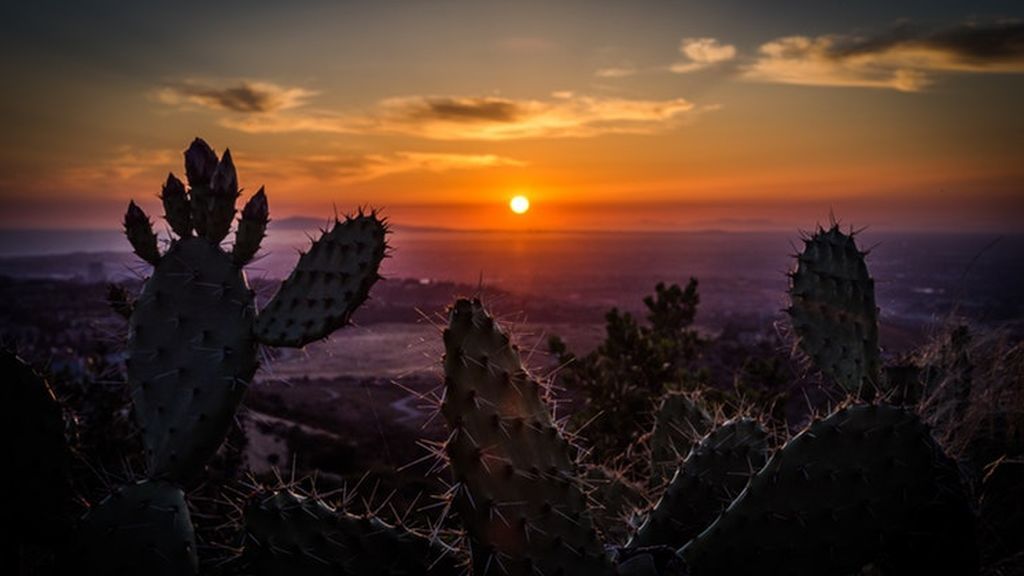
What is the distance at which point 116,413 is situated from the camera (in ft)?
21.4

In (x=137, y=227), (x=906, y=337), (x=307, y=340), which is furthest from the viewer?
(x=906, y=337)

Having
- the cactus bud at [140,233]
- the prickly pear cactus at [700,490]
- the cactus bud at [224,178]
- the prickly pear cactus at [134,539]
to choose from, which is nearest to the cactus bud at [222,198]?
the cactus bud at [224,178]

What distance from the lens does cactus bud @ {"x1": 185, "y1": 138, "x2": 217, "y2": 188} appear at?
2.99m

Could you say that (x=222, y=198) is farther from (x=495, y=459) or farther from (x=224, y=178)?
(x=495, y=459)

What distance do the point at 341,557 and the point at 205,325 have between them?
1.22 meters

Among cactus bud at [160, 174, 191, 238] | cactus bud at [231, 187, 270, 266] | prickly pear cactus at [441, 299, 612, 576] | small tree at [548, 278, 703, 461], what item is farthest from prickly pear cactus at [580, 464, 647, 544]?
small tree at [548, 278, 703, 461]

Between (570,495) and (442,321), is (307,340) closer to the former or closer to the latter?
(442,321)

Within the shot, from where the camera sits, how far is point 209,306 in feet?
9.56

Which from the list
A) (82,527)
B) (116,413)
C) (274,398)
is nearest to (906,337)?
(82,527)

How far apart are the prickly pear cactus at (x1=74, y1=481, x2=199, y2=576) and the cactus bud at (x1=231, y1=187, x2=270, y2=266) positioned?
1053 millimetres

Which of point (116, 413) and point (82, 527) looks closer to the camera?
point (82, 527)

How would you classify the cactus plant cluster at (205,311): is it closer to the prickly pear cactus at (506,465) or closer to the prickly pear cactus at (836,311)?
the prickly pear cactus at (506,465)

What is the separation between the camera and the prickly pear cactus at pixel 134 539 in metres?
2.33

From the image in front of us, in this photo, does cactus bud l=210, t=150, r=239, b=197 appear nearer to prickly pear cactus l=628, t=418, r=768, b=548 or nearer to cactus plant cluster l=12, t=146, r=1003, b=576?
cactus plant cluster l=12, t=146, r=1003, b=576
